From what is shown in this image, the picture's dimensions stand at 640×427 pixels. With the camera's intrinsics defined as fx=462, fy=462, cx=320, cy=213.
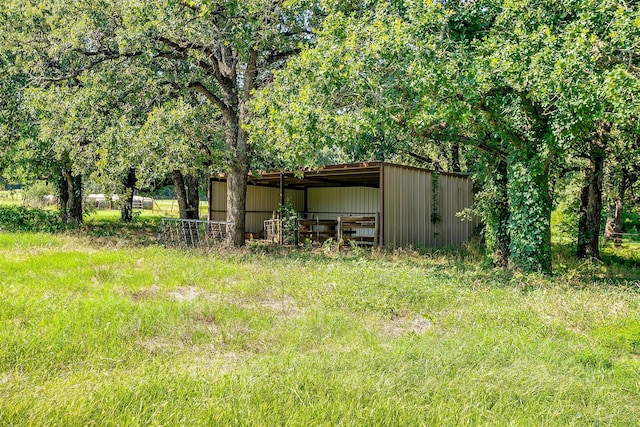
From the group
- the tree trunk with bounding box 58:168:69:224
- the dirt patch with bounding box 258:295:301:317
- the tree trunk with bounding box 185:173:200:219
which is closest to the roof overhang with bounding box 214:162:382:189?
the tree trunk with bounding box 185:173:200:219

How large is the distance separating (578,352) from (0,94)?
16.5 metres

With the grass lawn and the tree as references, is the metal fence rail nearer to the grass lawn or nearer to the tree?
the tree

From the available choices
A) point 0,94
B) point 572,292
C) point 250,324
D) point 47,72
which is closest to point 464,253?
point 572,292

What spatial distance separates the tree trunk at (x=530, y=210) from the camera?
912 cm

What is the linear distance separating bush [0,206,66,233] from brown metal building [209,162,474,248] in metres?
5.81

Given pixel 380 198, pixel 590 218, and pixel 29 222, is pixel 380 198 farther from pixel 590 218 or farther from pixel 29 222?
pixel 29 222

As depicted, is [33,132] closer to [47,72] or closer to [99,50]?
[47,72]

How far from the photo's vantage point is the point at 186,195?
63.0ft

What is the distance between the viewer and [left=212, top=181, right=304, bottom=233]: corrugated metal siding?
62.4 feet

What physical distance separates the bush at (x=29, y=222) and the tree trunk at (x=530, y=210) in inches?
582

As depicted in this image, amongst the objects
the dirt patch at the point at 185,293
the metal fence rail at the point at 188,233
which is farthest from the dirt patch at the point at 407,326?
the metal fence rail at the point at 188,233

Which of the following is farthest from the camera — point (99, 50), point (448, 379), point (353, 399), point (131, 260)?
point (99, 50)

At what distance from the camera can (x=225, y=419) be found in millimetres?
2941

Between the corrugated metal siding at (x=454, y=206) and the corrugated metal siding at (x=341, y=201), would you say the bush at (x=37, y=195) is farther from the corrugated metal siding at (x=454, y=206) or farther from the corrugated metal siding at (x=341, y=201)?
the corrugated metal siding at (x=454, y=206)
